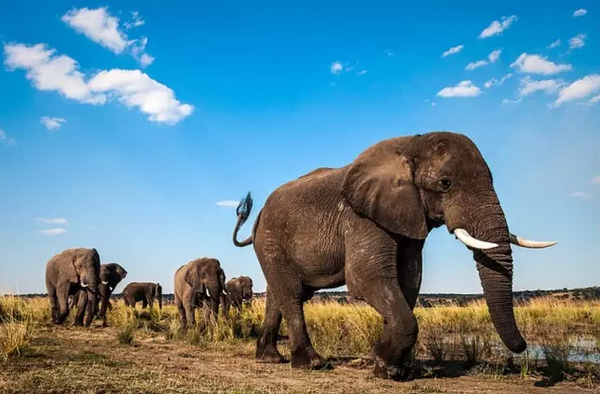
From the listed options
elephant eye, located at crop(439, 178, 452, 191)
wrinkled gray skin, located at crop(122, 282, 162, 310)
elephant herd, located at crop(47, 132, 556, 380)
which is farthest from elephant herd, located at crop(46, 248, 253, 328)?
elephant eye, located at crop(439, 178, 452, 191)

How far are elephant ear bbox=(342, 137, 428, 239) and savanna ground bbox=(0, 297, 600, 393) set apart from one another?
1.93 meters

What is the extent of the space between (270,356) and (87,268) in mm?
10948

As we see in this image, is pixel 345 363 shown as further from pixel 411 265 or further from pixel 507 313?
pixel 507 313

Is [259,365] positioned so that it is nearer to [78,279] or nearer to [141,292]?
[78,279]

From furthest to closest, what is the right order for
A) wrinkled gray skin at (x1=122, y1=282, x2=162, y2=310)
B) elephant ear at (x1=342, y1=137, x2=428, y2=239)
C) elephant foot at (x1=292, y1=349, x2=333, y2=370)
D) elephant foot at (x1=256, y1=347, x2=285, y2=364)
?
wrinkled gray skin at (x1=122, y1=282, x2=162, y2=310) < elephant foot at (x1=256, y1=347, x2=285, y2=364) < elephant foot at (x1=292, y1=349, x2=333, y2=370) < elephant ear at (x1=342, y1=137, x2=428, y2=239)

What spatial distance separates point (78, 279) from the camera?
19.0m

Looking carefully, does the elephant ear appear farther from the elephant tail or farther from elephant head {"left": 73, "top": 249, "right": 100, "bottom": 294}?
elephant head {"left": 73, "top": 249, "right": 100, "bottom": 294}

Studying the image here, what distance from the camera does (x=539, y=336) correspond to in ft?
48.1

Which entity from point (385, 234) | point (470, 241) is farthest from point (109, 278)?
point (470, 241)

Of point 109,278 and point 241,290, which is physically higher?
point 109,278

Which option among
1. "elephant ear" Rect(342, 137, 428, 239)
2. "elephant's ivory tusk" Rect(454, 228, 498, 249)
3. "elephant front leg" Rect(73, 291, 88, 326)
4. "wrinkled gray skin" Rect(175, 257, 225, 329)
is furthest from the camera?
"elephant front leg" Rect(73, 291, 88, 326)

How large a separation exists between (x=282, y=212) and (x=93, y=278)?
11341mm

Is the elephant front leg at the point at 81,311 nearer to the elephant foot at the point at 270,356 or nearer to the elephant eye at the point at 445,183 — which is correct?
the elephant foot at the point at 270,356

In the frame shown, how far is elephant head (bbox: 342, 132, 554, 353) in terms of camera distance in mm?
6875
